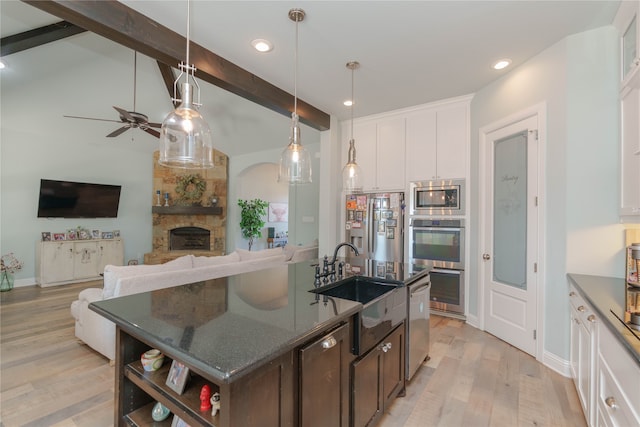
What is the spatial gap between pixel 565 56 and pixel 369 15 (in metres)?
1.78

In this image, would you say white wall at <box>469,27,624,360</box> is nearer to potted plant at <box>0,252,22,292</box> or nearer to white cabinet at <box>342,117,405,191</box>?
white cabinet at <box>342,117,405,191</box>

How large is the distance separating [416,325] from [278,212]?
24.4 feet

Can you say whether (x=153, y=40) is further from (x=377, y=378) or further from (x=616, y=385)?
(x=616, y=385)

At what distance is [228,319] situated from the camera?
1.23 m

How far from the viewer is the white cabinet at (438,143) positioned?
3.71 meters

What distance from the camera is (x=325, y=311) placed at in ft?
4.31

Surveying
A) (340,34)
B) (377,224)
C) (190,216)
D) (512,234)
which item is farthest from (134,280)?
(190,216)

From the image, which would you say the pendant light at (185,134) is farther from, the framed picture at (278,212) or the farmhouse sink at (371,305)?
the framed picture at (278,212)

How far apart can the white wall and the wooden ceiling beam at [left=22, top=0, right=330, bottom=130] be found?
2.85m

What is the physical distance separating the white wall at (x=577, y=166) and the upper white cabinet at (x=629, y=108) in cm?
15

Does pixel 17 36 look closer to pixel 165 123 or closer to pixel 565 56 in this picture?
pixel 165 123

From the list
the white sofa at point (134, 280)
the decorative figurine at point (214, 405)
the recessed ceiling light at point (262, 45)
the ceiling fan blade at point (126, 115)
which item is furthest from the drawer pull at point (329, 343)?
the ceiling fan blade at point (126, 115)

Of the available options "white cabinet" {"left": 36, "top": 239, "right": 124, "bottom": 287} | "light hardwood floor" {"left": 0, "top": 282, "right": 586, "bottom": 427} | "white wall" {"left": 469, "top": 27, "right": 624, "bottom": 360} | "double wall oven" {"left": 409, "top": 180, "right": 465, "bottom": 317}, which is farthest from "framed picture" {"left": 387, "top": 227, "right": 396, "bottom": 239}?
"white cabinet" {"left": 36, "top": 239, "right": 124, "bottom": 287}

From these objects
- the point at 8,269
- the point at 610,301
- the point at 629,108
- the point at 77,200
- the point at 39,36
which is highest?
the point at 39,36
